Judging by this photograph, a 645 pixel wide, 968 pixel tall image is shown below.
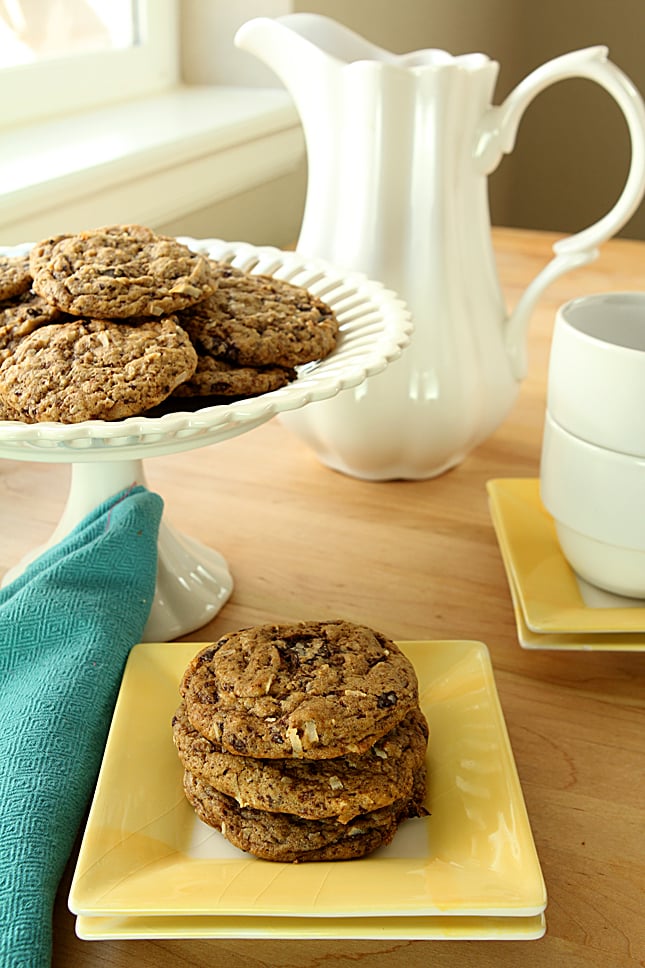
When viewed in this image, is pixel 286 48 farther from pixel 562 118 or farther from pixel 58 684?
pixel 562 118

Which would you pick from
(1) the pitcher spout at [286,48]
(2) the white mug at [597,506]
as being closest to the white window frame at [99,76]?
(1) the pitcher spout at [286,48]

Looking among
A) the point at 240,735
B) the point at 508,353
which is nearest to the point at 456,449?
the point at 508,353

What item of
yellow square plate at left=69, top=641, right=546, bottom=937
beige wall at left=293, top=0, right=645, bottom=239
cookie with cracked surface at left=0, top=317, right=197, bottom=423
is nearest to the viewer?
yellow square plate at left=69, top=641, right=546, bottom=937

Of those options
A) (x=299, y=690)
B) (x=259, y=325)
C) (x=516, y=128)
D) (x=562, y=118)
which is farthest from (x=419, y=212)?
(x=562, y=118)

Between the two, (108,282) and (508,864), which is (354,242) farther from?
(508,864)

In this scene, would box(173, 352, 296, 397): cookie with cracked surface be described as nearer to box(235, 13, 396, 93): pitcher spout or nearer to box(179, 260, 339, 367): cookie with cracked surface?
box(179, 260, 339, 367): cookie with cracked surface

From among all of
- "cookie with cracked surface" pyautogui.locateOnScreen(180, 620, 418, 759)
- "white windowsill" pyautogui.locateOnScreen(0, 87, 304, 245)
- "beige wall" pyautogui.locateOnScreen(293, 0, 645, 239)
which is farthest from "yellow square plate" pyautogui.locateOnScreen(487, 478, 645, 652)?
"beige wall" pyautogui.locateOnScreen(293, 0, 645, 239)

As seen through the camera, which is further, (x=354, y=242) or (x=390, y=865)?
(x=354, y=242)
